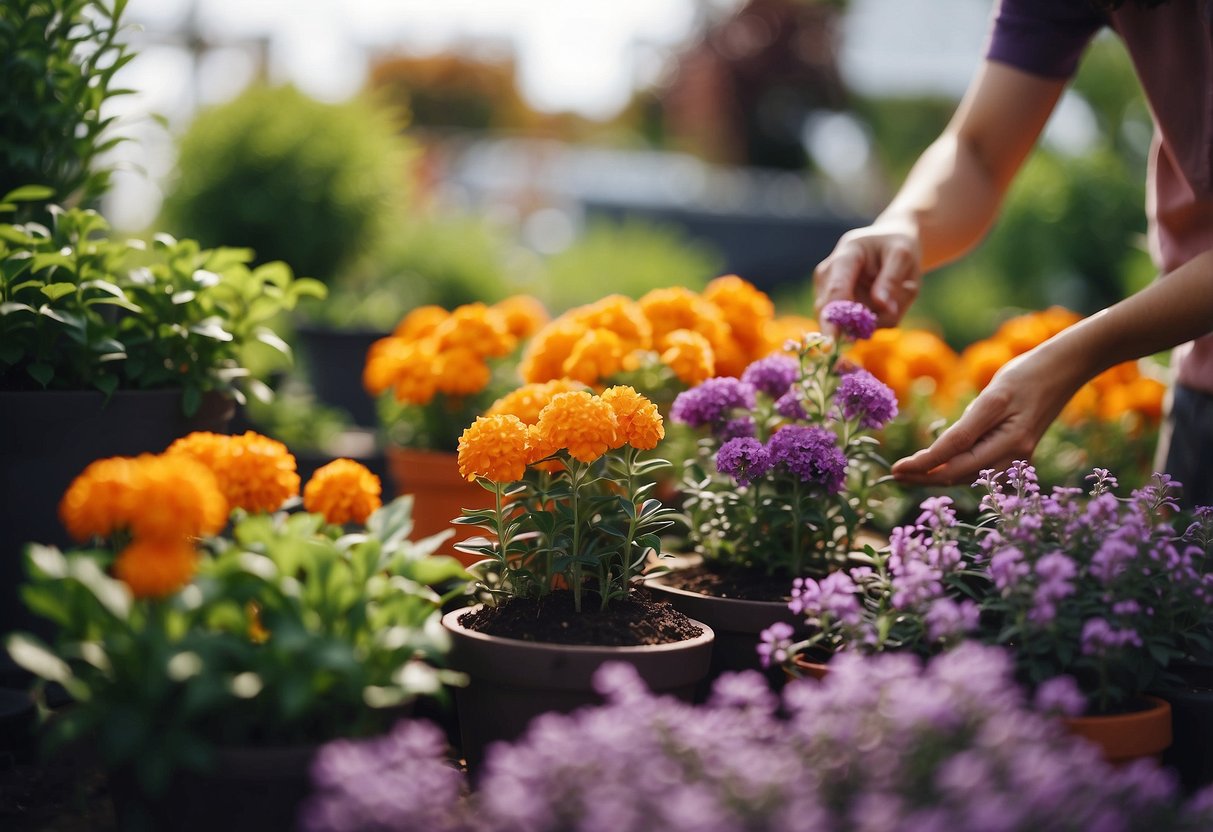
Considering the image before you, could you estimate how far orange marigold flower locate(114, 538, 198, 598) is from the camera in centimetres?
115

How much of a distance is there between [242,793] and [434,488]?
159 centimetres

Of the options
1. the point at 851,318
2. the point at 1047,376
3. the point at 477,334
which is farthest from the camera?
the point at 477,334

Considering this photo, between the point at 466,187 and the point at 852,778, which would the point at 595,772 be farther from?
the point at 466,187

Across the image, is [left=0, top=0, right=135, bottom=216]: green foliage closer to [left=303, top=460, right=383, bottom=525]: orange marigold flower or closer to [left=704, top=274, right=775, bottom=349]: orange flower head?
[left=303, top=460, right=383, bottom=525]: orange marigold flower

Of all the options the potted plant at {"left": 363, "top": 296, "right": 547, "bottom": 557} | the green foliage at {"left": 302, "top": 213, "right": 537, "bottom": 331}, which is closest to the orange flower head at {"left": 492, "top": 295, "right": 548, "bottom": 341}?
the potted plant at {"left": 363, "top": 296, "right": 547, "bottom": 557}

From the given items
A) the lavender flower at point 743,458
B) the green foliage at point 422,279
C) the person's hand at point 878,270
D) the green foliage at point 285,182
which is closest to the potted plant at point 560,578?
the lavender flower at point 743,458

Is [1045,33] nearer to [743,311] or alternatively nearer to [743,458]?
[743,311]

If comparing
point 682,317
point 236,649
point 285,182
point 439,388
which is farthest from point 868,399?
Answer: point 285,182

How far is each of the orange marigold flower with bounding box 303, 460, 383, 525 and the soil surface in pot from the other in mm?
628

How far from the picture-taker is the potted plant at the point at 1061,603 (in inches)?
54.9

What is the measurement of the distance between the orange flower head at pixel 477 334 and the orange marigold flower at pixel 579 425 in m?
1.16

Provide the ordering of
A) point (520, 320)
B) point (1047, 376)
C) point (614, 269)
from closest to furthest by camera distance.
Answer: point (1047, 376) < point (520, 320) < point (614, 269)

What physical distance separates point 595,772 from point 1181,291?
1.26m

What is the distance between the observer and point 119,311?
2.04 m
